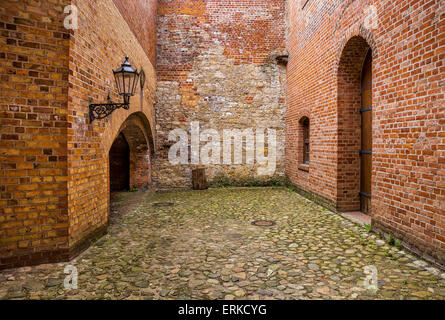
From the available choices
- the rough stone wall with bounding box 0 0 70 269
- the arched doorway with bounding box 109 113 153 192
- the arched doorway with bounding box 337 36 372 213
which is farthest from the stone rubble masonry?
the arched doorway with bounding box 109 113 153 192

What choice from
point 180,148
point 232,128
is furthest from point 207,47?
point 180,148

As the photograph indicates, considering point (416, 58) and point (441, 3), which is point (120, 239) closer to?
point (416, 58)

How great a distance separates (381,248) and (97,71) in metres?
4.96

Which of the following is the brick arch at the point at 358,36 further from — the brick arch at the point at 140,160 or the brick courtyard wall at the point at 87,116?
the brick arch at the point at 140,160

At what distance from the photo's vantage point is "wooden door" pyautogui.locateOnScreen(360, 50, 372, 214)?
5.38 meters

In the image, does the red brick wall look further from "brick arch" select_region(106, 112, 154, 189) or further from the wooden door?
the wooden door

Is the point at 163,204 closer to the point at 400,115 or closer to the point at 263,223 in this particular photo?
the point at 263,223

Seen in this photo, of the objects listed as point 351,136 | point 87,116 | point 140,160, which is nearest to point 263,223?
point 351,136

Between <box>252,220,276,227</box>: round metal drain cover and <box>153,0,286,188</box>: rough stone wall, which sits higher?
<box>153,0,286,188</box>: rough stone wall

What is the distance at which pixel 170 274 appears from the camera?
2.99 meters

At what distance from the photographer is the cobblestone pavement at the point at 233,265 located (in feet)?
8.51

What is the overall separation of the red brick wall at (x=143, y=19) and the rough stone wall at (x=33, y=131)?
7.72 ft

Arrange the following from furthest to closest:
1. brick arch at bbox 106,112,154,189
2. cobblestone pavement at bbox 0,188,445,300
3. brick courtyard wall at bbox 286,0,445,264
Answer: brick arch at bbox 106,112,154,189
brick courtyard wall at bbox 286,0,445,264
cobblestone pavement at bbox 0,188,445,300

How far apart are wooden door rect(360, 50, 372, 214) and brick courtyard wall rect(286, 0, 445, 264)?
0.92ft
